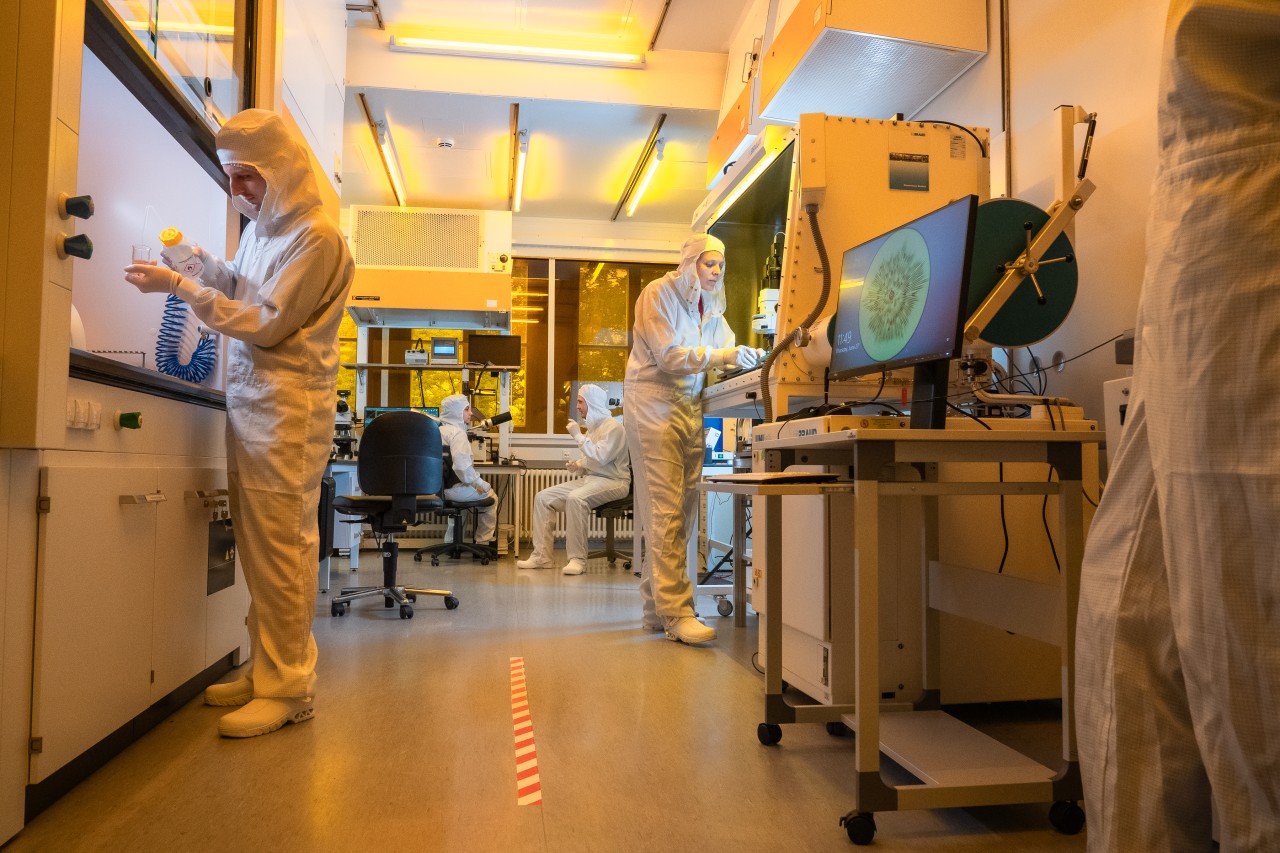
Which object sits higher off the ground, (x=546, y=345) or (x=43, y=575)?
(x=546, y=345)

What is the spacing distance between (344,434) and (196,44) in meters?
3.22

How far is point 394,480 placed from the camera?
3689 millimetres

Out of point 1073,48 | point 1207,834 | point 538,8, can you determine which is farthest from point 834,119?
point 538,8

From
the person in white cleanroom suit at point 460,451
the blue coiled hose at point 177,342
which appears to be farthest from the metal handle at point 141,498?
the person in white cleanroom suit at point 460,451

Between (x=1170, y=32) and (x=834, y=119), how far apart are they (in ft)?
5.50

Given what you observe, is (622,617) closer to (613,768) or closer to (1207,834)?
(613,768)

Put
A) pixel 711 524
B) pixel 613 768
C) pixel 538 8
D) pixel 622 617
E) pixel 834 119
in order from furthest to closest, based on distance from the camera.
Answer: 1. pixel 711 524
2. pixel 538 8
3. pixel 622 617
4. pixel 834 119
5. pixel 613 768

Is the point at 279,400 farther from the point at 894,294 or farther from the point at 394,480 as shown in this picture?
the point at 394,480

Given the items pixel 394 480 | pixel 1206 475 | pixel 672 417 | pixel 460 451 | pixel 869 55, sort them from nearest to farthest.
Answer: pixel 1206 475
pixel 869 55
pixel 672 417
pixel 394 480
pixel 460 451

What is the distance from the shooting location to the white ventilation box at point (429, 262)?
20.2 ft

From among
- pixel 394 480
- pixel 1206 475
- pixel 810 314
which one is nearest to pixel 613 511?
pixel 394 480

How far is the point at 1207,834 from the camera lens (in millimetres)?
945

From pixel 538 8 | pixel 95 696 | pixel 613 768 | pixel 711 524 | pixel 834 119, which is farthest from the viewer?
pixel 711 524

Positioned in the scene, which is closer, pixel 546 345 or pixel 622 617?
pixel 622 617
